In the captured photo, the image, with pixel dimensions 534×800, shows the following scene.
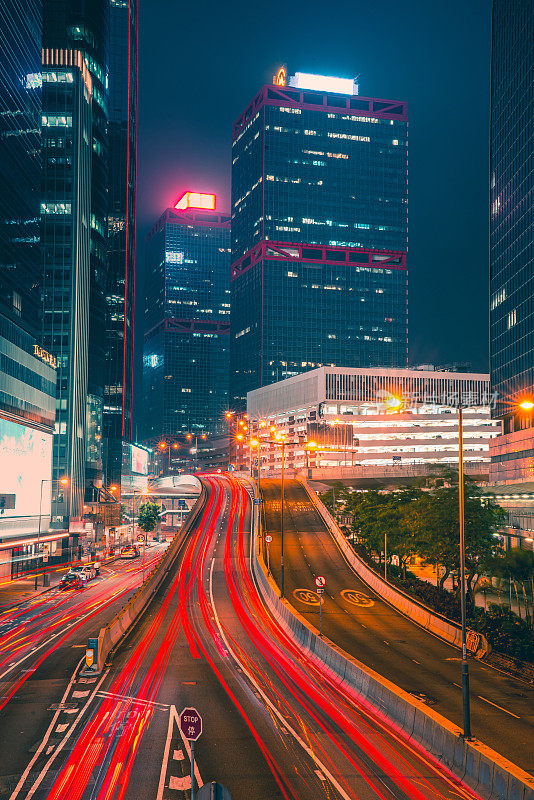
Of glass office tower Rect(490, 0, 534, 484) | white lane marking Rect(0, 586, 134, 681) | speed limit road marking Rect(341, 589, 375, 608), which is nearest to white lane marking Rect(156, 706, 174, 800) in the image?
white lane marking Rect(0, 586, 134, 681)

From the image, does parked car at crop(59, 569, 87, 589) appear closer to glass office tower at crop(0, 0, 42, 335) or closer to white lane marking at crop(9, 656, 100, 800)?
glass office tower at crop(0, 0, 42, 335)

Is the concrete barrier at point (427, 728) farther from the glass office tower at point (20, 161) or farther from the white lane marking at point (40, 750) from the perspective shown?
the glass office tower at point (20, 161)

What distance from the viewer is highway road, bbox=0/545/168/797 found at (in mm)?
29016

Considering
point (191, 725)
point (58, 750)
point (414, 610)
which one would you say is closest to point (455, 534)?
point (414, 610)

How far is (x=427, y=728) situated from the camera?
2697cm

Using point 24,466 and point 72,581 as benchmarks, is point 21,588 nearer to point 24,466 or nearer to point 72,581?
point 72,581

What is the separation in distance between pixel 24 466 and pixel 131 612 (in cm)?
5920

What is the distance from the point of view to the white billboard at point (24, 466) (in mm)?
99812

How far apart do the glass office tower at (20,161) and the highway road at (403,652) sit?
5758 centimetres

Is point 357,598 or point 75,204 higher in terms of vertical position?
point 75,204

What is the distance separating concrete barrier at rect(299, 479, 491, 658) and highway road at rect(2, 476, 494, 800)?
9.40m

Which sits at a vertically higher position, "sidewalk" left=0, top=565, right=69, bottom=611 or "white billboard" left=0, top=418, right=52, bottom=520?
"white billboard" left=0, top=418, right=52, bottom=520

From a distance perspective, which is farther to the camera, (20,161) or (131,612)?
(20,161)

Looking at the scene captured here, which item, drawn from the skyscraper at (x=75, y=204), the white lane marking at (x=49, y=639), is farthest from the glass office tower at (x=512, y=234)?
the skyscraper at (x=75, y=204)
